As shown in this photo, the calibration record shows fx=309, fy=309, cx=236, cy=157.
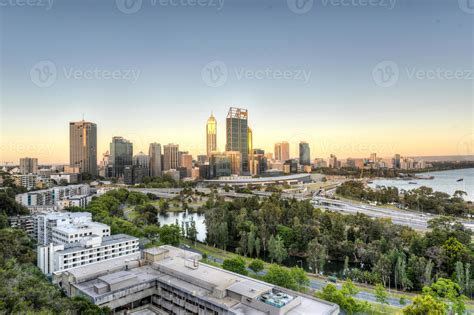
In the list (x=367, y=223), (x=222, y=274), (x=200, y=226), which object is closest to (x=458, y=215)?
(x=367, y=223)

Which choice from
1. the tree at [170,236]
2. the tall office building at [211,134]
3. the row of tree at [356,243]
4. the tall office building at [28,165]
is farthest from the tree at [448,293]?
the tall office building at [211,134]

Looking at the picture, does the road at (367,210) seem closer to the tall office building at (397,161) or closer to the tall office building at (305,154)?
the tall office building at (397,161)

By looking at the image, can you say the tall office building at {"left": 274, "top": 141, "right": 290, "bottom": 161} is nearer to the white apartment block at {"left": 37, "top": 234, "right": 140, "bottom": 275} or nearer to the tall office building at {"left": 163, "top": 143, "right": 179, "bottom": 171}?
the tall office building at {"left": 163, "top": 143, "right": 179, "bottom": 171}

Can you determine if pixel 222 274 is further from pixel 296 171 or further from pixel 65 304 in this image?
pixel 296 171

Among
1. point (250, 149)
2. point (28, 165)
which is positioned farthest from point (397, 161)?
point (28, 165)

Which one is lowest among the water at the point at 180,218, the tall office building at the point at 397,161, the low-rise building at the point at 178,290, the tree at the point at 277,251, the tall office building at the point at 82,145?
the water at the point at 180,218

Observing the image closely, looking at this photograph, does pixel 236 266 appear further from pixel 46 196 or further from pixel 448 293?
pixel 46 196

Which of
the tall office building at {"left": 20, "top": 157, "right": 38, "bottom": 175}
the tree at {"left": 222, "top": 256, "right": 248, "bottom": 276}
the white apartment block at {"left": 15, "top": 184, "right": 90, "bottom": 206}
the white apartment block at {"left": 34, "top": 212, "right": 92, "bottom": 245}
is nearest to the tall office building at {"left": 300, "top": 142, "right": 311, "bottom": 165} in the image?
the white apartment block at {"left": 15, "top": 184, "right": 90, "bottom": 206}

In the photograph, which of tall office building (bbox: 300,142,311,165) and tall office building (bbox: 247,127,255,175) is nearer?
tall office building (bbox: 247,127,255,175)
